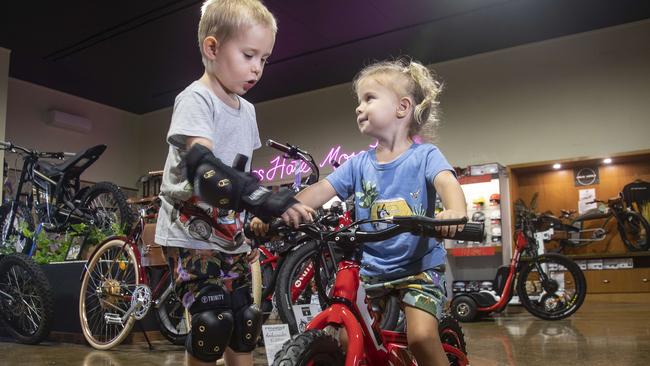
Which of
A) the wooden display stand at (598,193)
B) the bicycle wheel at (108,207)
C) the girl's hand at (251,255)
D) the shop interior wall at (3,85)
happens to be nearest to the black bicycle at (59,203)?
the bicycle wheel at (108,207)

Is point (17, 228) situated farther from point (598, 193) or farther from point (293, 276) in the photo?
point (598, 193)

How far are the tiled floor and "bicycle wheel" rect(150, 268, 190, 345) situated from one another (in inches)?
3.8

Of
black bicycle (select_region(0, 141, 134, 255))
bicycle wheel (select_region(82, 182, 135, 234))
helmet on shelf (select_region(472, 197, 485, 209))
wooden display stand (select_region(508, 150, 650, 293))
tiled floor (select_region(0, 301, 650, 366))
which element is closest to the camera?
tiled floor (select_region(0, 301, 650, 366))

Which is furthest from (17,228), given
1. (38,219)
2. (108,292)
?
(108,292)

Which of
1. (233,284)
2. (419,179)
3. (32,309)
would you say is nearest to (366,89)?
(419,179)

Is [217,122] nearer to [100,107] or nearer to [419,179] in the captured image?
[419,179]

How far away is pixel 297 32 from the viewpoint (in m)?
6.31

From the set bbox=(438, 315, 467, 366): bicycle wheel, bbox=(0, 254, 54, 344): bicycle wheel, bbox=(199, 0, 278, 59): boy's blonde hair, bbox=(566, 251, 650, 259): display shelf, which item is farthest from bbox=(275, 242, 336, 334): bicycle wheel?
bbox=(566, 251, 650, 259): display shelf

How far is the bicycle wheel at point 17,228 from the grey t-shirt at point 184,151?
3632 millimetres

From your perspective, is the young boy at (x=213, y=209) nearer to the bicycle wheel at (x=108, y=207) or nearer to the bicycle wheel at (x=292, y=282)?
the bicycle wheel at (x=292, y=282)

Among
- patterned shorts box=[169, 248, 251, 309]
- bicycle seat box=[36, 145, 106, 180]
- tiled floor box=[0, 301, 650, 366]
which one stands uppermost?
bicycle seat box=[36, 145, 106, 180]

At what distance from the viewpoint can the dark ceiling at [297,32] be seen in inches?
226

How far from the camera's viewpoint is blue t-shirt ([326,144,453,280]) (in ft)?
4.44

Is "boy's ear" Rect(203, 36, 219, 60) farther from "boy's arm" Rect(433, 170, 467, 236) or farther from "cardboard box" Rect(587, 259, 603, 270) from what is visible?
"cardboard box" Rect(587, 259, 603, 270)
